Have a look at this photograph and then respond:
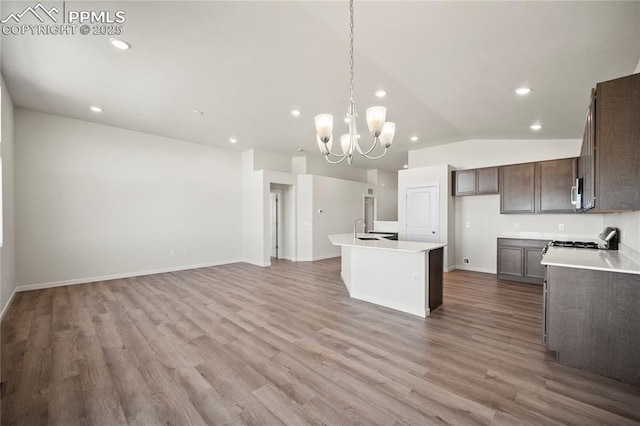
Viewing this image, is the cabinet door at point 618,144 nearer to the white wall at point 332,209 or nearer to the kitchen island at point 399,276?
the kitchen island at point 399,276

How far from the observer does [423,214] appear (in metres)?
6.31

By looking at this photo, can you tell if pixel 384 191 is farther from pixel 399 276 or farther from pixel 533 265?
pixel 399 276

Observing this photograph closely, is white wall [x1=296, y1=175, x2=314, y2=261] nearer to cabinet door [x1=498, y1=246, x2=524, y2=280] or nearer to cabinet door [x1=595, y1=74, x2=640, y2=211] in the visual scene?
cabinet door [x1=498, y1=246, x2=524, y2=280]

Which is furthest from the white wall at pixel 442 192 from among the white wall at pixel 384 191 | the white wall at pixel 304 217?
the white wall at pixel 384 191

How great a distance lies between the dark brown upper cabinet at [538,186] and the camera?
15.9 ft

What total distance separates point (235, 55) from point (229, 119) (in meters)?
2.20

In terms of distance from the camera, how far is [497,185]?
5.57 m

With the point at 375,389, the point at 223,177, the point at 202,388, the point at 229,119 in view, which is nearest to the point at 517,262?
the point at 375,389

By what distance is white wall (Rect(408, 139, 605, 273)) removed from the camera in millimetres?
5172

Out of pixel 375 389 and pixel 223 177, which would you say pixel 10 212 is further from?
pixel 375 389

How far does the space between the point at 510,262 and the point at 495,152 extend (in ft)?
7.88

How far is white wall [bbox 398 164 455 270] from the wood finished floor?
203 centimetres

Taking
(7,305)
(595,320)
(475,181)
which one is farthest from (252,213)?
(595,320)

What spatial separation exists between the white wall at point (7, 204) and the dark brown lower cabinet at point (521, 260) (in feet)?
26.1
